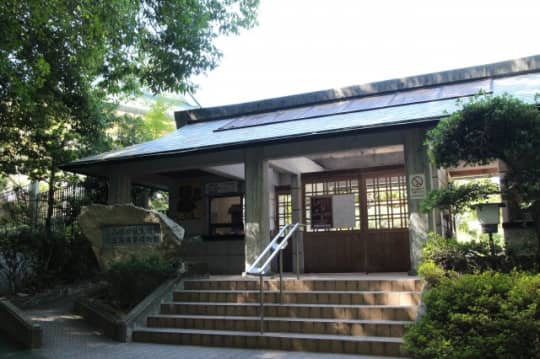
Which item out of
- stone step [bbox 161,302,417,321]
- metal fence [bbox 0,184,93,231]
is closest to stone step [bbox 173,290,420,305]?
stone step [bbox 161,302,417,321]

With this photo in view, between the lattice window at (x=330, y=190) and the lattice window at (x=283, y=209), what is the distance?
563mm

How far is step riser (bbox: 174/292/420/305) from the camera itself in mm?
7562

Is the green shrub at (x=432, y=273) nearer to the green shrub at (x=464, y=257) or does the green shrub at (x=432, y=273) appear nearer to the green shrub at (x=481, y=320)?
the green shrub at (x=464, y=257)

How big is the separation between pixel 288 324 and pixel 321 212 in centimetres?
479

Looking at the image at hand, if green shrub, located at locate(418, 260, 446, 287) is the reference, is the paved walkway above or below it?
below

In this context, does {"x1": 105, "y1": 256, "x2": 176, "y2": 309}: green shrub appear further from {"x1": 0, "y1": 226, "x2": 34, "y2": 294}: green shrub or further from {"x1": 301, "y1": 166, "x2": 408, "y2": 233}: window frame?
{"x1": 301, "y1": 166, "x2": 408, "y2": 233}: window frame

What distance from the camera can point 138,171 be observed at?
38.5 feet

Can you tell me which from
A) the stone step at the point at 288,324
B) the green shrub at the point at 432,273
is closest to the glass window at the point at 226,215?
the stone step at the point at 288,324

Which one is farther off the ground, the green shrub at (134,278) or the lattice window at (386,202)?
the lattice window at (386,202)

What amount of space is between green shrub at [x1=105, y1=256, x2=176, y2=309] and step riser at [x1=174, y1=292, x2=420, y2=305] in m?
0.53

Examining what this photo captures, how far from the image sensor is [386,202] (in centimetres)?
1140

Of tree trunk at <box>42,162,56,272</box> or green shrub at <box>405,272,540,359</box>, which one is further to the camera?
tree trunk at <box>42,162,56,272</box>

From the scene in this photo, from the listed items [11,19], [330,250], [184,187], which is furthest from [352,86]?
[11,19]

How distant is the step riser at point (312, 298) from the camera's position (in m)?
7.56
